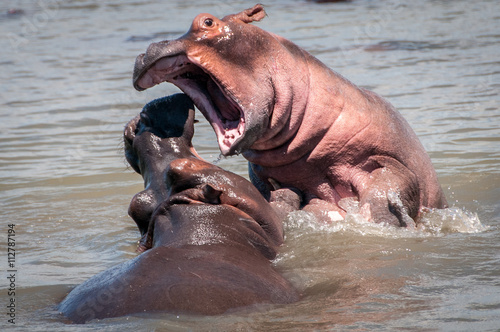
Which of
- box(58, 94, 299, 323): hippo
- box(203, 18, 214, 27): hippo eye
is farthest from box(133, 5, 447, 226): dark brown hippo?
box(58, 94, 299, 323): hippo

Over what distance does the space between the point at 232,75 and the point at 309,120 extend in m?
0.65

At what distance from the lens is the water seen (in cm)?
399

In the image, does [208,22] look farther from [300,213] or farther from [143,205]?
[300,213]

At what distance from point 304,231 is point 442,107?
5108mm

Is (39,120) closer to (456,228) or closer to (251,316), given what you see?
(456,228)

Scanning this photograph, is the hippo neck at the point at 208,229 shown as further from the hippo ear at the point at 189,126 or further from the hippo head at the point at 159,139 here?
the hippo ear at the point at 189,126

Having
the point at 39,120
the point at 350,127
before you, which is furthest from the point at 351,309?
the point at 39,120

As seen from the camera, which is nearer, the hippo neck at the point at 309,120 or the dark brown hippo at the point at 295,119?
the dark brown hippo at the point at 295,119

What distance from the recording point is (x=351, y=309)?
12.9ft

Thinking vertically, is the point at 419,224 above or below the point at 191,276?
below

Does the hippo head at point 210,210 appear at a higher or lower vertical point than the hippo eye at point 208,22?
lower

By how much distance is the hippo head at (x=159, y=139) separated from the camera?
16.0 feet

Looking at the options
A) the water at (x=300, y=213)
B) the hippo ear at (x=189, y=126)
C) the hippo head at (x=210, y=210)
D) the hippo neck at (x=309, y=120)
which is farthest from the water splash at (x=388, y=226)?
the hippo ear at (x=189, y=126)

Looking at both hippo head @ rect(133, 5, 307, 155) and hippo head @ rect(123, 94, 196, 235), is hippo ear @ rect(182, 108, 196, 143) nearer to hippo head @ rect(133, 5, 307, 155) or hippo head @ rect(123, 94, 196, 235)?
hippo head @ rect(123, 94, 196, 235)
